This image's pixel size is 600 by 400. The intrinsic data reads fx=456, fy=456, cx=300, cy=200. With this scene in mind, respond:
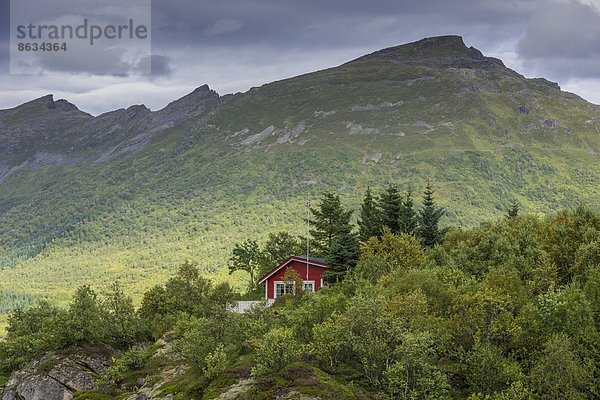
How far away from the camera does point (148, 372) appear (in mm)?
32219

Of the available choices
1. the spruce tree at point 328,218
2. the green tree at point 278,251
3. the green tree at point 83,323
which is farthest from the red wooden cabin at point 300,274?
the green tree at point 83,323

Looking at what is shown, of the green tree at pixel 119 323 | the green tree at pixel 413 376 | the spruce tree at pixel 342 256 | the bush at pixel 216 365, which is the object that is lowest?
the green tree at pixel 119 323

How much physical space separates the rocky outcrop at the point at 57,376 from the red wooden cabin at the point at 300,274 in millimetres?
19859

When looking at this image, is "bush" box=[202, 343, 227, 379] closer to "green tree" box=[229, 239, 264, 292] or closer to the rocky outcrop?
the rocky outcrop

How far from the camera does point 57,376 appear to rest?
36.3 metres

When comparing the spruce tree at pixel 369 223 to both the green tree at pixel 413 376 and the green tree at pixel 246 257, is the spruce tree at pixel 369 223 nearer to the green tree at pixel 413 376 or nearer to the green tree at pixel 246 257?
the green tree at pixel 246 257

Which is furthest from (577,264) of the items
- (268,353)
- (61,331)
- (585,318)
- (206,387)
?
(61,331)

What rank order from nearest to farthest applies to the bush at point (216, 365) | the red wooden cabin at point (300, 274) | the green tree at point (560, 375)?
the green tree at point (560, 375) < the bush at point (216, 365) < the red wooden cabin at point (300, 274)

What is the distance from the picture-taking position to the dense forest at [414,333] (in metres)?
18.6

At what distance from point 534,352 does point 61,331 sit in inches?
1463

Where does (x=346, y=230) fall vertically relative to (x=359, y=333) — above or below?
above

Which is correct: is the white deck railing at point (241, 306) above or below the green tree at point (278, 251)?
below

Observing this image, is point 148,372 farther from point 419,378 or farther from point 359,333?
point 419,378

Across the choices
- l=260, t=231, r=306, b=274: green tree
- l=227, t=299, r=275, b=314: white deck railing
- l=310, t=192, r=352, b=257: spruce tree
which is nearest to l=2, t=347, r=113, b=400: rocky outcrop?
l=227, t=299, r=275, b=314: white deck railing
